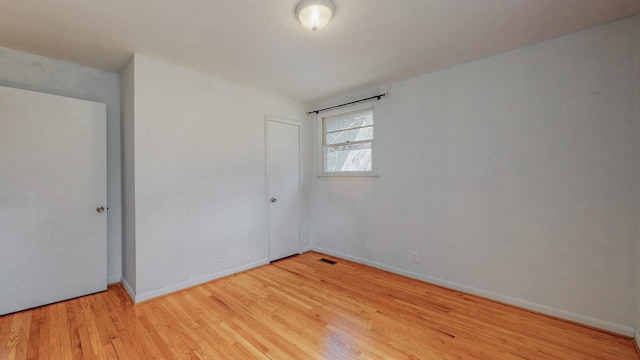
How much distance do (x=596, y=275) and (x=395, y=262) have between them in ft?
5.92

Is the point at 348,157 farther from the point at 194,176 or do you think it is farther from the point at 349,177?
the point at 194,176

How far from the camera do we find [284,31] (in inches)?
86.2

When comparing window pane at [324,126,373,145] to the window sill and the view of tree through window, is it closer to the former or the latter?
the view of tree through window

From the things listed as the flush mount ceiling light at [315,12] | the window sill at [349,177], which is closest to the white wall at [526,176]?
the window sill at [349,177]

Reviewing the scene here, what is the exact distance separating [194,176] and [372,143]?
2296 millimetres

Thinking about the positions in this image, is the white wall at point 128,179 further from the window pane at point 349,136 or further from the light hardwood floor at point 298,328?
the window pane at point 349,136

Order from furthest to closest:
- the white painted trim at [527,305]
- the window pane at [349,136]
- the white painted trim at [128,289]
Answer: the window pane at [349,136]
the white painted trim at [128,289]
the white painted trim at [527,305]

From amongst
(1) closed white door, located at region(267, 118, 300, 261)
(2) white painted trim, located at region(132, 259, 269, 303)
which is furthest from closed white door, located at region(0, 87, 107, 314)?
(1) closed white door, located at region(267, 118, 300, 261)

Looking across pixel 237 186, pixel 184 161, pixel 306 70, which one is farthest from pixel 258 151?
pixel 306 70

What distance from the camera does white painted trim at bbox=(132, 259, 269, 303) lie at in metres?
2.64

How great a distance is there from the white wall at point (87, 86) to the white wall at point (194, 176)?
43cm

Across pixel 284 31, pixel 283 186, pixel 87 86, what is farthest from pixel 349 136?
pixel 87 86

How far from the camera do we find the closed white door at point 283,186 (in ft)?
12.6

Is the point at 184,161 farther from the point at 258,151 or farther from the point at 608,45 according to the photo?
the point at 608,45
